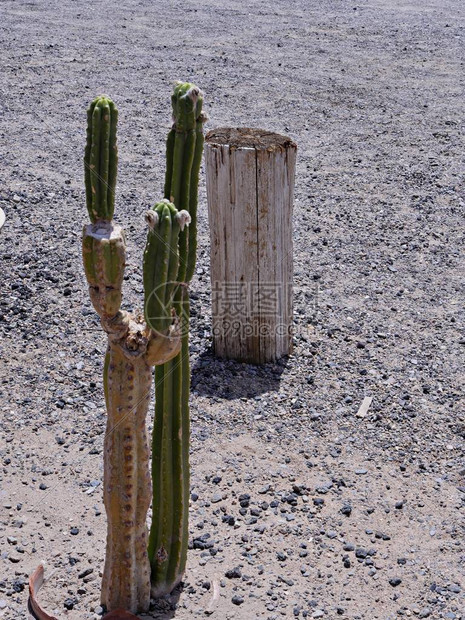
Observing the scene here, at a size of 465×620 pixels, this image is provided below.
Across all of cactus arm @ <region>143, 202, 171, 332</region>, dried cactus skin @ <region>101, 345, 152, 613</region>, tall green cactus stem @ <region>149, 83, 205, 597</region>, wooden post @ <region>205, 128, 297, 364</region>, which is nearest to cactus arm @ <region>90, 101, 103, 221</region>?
cactus arm @ <region>143, 202, 171, 332</region>

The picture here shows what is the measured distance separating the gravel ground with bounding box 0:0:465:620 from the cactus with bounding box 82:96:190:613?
406mm

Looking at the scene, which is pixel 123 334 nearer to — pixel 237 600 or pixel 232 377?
pixel 237 600

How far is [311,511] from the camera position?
12.0 feet

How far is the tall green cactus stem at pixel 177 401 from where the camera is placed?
2.81 meters

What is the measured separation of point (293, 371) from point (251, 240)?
0.78 meters

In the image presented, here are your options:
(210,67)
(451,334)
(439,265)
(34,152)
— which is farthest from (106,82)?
(451,334)

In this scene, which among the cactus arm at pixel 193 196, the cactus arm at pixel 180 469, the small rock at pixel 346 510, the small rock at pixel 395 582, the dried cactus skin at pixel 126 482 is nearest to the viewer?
the dried cactus skin at pixel 126 482

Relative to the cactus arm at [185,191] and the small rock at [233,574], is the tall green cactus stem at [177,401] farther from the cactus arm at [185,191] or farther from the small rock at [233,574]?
the small rock at [233,574]

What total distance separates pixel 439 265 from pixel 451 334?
0.97 meters

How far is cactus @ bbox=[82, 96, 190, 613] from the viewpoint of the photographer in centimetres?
256

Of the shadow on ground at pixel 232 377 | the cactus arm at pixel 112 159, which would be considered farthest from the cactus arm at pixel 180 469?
the shadow on ground at pixel 232 377

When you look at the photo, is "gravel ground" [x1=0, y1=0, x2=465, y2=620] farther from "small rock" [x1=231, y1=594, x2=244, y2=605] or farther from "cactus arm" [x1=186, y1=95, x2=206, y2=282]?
"cactus arm" [x1=186, y1=95, x2=206, y2=282]

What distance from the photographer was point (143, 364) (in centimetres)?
273

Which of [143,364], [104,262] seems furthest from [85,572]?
[104,262]
